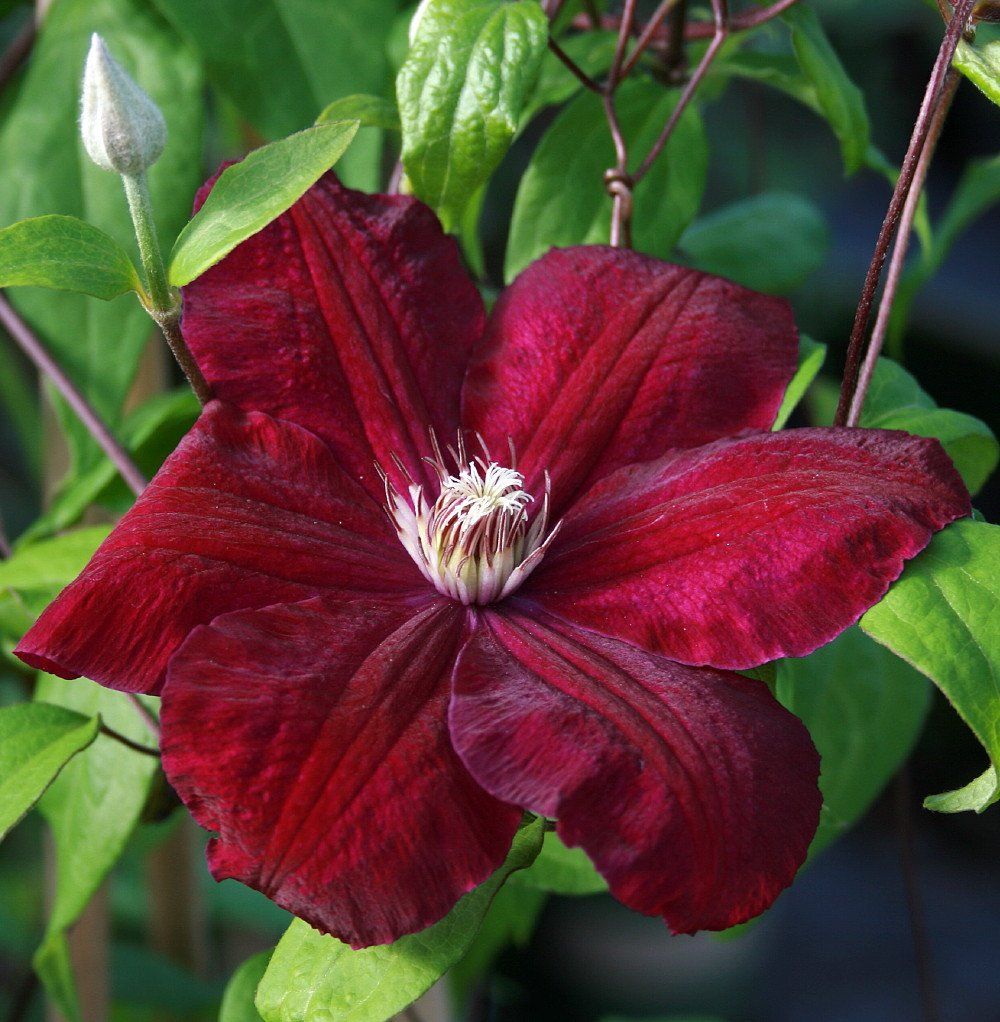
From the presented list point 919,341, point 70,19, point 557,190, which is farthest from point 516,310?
point 919,341

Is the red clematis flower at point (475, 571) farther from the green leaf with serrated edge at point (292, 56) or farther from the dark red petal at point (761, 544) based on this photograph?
the green leaf with serrated edge at point (292, 56)

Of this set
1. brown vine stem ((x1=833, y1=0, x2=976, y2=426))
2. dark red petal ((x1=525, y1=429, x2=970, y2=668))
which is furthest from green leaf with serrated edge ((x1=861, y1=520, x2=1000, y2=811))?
brown vine stem ((x1=833, y1=0, x2=976, y2=426))

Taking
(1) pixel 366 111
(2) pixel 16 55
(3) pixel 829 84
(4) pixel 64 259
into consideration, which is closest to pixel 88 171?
(2) pixel 16 55

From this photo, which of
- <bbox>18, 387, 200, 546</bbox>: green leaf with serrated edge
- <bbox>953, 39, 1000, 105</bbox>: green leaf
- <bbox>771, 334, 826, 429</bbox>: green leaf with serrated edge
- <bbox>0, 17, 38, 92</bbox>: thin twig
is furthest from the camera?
<bbox>0, 17, 38, 92</bbox>: thin twig

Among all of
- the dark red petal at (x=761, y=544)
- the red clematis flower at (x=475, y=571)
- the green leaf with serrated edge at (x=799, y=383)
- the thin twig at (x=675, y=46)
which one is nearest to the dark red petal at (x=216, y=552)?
the red clematis flower at (x=475, y=571)

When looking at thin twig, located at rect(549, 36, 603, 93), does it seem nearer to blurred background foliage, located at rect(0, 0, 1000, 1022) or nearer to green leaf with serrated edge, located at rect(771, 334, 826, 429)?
blurred background foliage, located at rect(0, 0, 1000, 1022)

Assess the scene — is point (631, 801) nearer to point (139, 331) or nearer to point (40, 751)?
point (40, 751)
